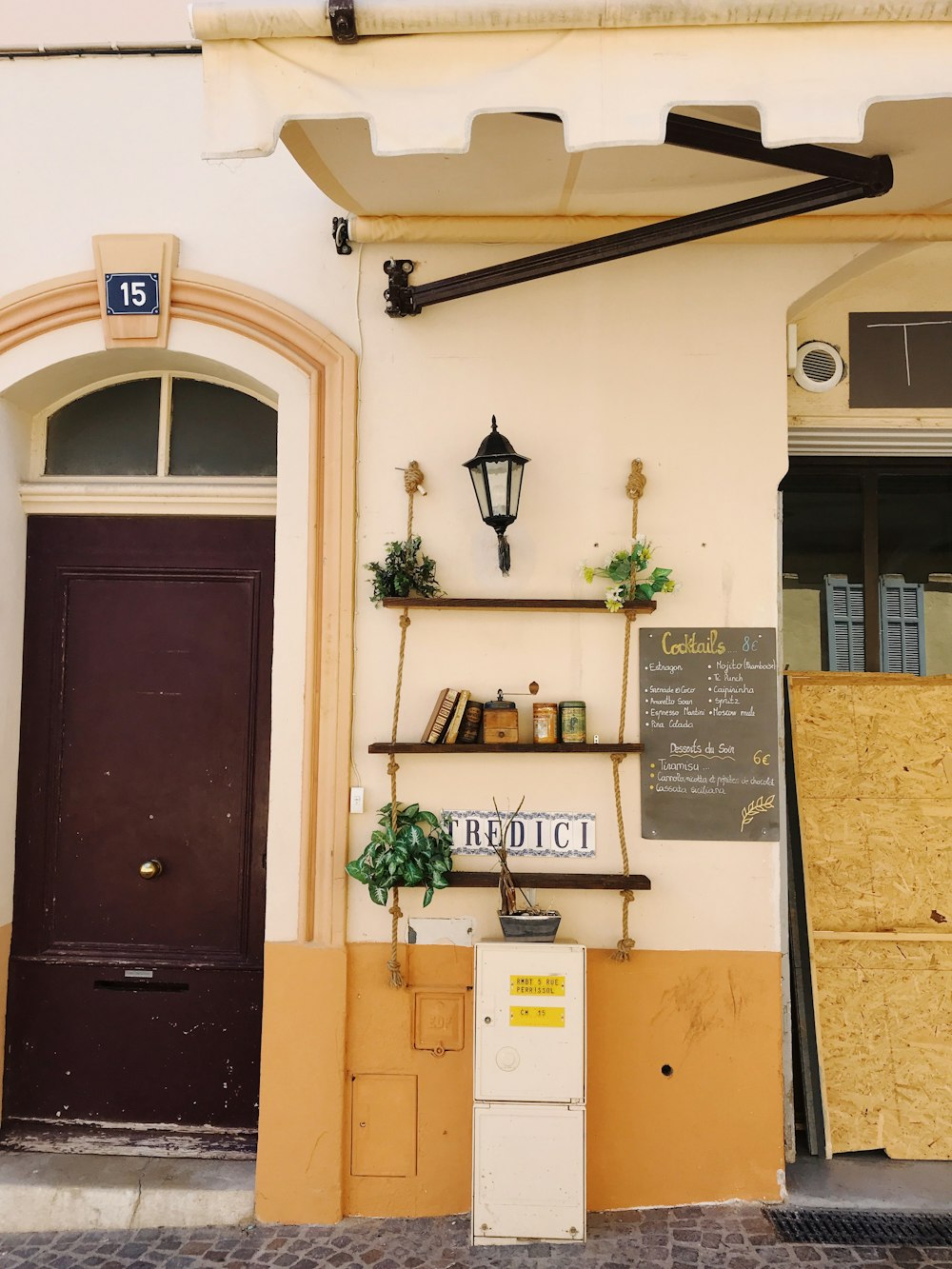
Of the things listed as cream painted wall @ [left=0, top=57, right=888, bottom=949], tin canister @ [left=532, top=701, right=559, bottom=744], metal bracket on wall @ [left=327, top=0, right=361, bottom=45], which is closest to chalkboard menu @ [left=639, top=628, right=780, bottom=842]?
cream painted wall @ [left=0, top=57, right=888, bottom=949]

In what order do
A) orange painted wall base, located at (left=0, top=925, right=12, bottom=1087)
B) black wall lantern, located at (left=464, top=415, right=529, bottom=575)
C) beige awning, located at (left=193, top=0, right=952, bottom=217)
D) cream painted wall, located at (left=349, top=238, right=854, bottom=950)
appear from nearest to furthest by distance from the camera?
beige awning, located at (left=193, top=0, right=952, bottom=217) → black wall lantern, located at (left=464, top=415, right=529, bottom=575) → cream painted wall, located at (left=349, top=238, right=854, bottom=950) → orange painted wall base, located at (left=0, top=925, right=12, bottom=1087)

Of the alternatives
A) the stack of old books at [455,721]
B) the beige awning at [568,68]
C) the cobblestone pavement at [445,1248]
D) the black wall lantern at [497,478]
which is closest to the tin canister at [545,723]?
the stack of old books at [455,721]

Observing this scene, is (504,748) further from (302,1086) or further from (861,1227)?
(861,1227)

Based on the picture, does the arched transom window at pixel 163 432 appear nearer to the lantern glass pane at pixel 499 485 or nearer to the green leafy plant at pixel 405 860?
the lantern glass pane at pixel 499 485

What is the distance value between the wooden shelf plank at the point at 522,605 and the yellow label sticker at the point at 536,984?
144 centimetres

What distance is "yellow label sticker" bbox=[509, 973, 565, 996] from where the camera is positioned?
132 inches

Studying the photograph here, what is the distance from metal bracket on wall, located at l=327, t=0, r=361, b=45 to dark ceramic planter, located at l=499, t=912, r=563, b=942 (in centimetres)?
309

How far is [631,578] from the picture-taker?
3666mm

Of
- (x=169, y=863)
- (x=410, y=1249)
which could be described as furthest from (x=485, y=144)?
(x=410, y=1249)

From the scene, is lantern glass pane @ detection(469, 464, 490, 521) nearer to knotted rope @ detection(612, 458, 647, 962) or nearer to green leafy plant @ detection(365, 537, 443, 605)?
green leafy plant @ detection(365, 537, 443, 605)

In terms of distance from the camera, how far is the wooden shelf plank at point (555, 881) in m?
3.56

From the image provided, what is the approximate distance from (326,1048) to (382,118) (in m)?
3.41

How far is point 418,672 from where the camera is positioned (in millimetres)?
3750

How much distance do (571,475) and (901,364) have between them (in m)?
1.68
